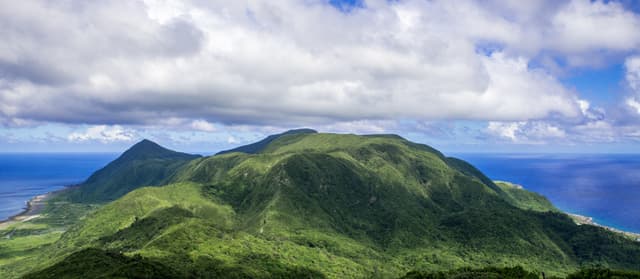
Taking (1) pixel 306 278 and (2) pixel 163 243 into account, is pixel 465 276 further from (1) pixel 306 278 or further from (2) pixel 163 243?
(2) pixel 163 243

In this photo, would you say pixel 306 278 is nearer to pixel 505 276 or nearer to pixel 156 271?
pixel 156 271

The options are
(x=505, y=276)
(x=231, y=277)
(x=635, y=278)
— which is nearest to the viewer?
(x=635, y=278)

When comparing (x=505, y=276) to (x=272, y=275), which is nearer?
(x=505, y=276)

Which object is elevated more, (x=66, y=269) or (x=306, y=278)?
(x=66, y=269)

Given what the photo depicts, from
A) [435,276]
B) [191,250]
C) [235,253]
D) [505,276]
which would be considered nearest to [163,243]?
[191,250]

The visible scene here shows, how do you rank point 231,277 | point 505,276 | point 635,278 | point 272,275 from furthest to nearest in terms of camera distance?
point 272,275 → point 231,277 → point 505,276 → point 635,278

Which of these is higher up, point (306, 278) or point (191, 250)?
point (191, 250)

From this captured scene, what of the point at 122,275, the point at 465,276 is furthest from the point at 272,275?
the point at 465,276

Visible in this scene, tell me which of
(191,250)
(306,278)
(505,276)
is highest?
(505,276)

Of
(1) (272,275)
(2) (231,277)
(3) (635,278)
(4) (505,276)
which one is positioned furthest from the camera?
(1) (272,275)
